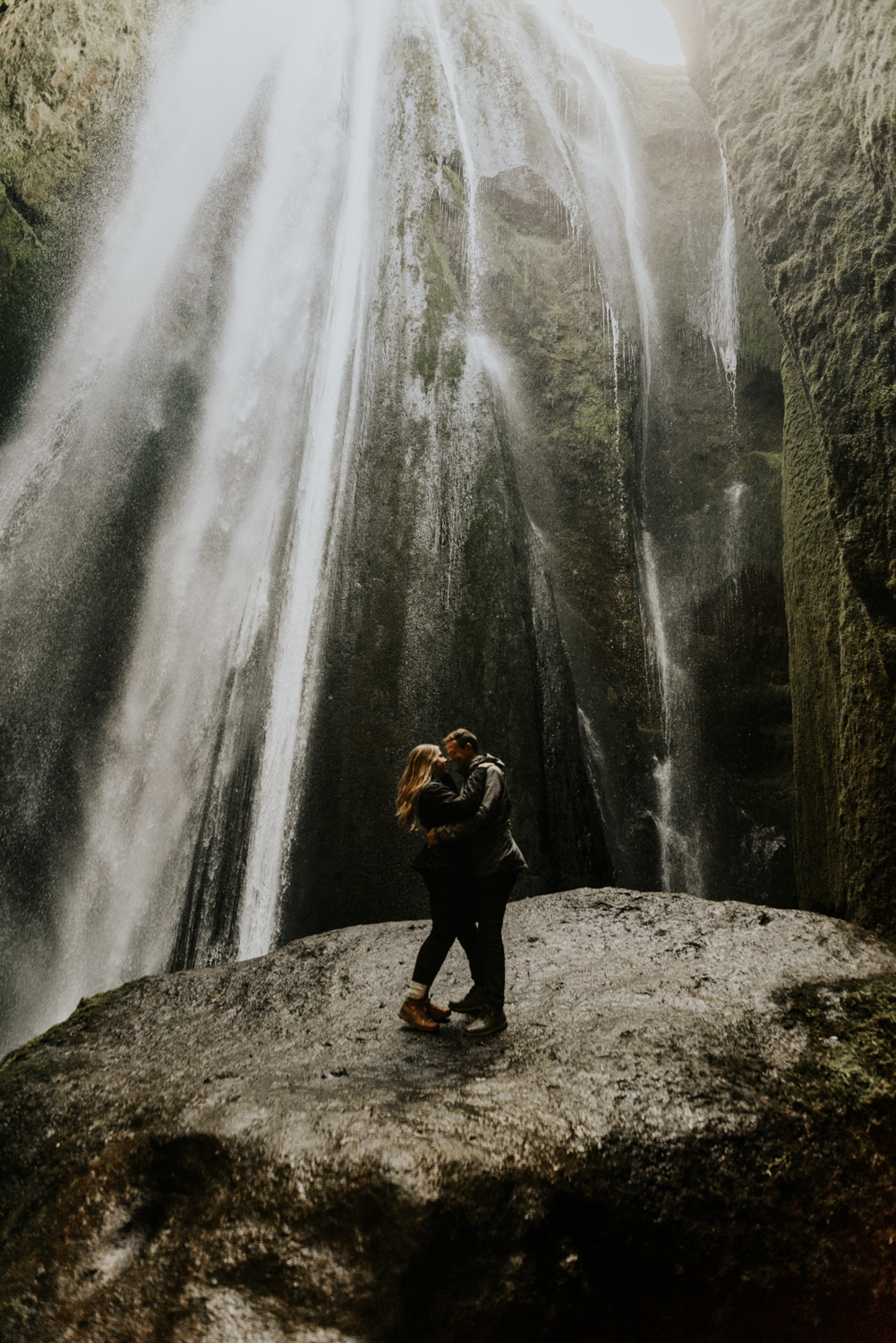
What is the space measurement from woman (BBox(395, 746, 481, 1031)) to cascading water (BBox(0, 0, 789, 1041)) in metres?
4.49

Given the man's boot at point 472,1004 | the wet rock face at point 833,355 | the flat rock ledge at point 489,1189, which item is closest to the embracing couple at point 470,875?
the man's boot at point 472,1004

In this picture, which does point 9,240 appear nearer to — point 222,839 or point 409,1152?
point 222,839

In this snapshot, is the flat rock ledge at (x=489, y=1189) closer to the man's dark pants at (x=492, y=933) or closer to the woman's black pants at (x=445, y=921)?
the man's dark pants at (x=492, y=933)

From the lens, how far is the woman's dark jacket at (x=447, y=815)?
3.21m

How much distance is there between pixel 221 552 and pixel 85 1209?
777 centimetres

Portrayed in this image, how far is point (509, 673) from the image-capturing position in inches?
341

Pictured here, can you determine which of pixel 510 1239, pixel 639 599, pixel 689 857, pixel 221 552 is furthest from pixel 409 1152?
pixel 639 599

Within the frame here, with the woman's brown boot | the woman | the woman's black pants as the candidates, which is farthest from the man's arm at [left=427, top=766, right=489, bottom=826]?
the woman's brown boot

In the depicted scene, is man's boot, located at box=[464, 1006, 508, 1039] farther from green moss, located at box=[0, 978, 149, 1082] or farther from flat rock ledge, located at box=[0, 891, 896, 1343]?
green moss, located at box=[0, 978, 149, 1082]

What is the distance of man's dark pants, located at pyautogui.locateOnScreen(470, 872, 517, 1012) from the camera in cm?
326

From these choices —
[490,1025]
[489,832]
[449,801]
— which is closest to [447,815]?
[449,801]

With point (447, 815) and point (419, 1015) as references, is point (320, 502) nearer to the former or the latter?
point (447, 815)

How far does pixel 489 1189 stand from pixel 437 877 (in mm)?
1362

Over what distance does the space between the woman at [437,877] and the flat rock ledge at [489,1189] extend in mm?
233
